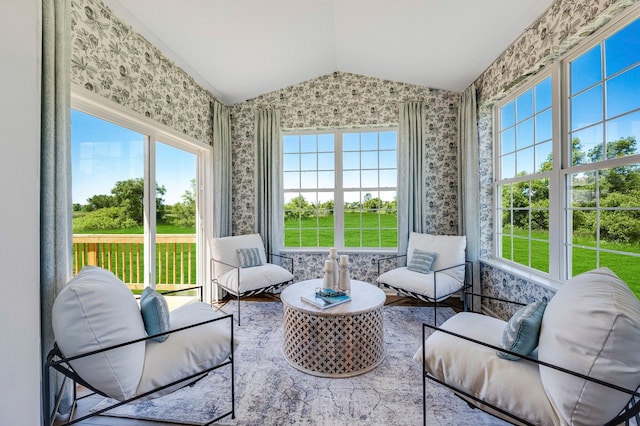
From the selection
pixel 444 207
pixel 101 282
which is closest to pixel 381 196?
pixel 444 207

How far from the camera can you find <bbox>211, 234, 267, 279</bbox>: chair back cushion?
318cm

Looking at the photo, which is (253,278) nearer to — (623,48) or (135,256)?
(135,256)

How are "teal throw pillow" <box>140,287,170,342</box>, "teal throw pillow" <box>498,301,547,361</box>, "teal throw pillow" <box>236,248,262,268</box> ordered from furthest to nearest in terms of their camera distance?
"teal throw pillow" <box>236,248,262,268</box>
"teal throw pillow" <box>140,287,170,342</box>
"teal throw pillow" <box>498,301,547,361</box>

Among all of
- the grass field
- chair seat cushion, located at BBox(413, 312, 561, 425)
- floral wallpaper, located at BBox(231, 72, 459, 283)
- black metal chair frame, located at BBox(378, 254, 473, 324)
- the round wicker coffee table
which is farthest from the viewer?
floral wallpaper, located at BBox(231, 72, 459, 283)

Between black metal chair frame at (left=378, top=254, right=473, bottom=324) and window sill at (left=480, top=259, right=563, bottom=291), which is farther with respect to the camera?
black metal chair frame at (left=378, top=254, right=473, bottom=324)

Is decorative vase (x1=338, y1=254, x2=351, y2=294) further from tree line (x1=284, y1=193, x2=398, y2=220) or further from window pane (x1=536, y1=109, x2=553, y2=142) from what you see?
window pane (x1=536, y1=109, x2=553, y2=142)

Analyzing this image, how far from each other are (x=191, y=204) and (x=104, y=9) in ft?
6.49

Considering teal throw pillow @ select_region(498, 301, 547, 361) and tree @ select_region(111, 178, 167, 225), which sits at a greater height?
tree @ select_region(111, 178, 167, 225)

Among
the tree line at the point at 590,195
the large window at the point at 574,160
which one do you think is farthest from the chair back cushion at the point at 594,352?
the tree line at the point at 590,195

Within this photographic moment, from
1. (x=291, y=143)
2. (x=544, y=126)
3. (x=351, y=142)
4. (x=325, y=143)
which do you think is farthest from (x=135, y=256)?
(x=544, y=126)

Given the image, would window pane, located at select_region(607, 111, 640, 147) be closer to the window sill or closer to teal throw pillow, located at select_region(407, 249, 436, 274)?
the window sill

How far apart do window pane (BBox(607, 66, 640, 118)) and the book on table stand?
231 centimetres

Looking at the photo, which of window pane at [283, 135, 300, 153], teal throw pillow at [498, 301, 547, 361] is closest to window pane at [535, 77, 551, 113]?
teal throw pillow at [498, 301, 547, 361]

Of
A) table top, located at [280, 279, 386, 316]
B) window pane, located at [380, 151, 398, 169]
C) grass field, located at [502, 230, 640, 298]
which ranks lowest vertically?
table top, located at [280, 279, 386, 316]
